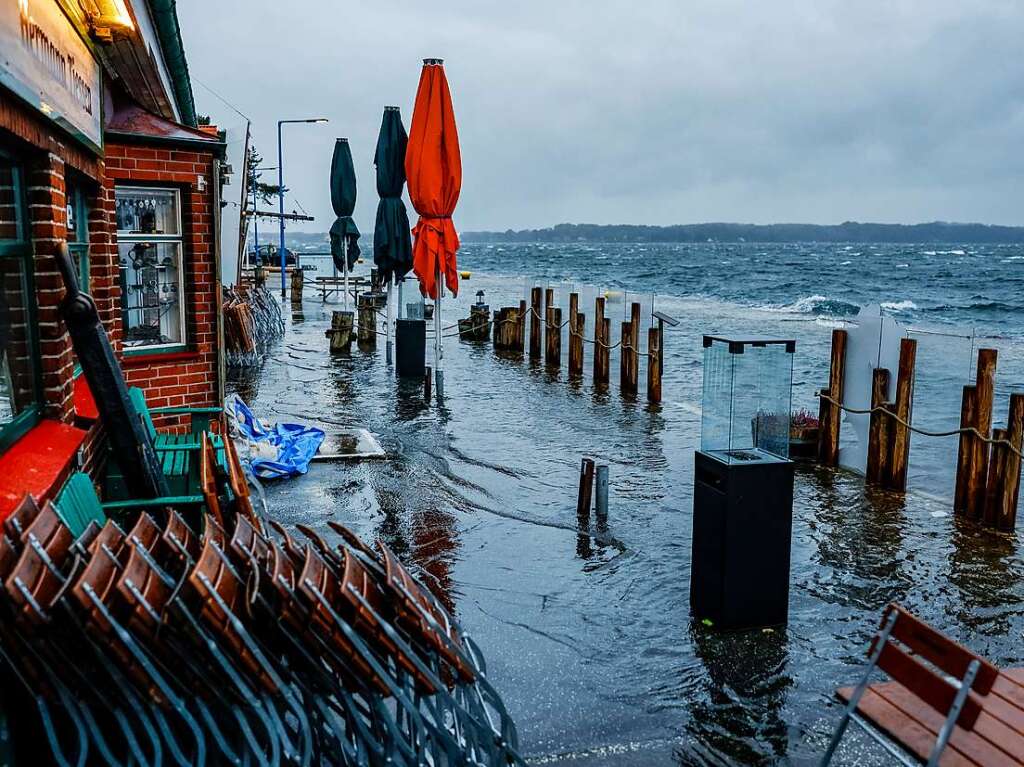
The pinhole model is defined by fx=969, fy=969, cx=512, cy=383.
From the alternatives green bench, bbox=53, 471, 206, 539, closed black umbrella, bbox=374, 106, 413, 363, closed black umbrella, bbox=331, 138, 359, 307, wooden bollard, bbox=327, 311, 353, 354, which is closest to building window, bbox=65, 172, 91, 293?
green bench, bbox=53, 471, 206, 539

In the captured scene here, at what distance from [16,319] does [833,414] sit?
846 cm

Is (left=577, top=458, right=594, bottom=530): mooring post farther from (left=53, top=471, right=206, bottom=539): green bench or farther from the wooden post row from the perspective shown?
the wooden post row

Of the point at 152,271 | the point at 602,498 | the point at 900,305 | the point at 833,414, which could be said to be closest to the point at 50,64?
the point at 152,271

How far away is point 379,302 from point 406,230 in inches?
721

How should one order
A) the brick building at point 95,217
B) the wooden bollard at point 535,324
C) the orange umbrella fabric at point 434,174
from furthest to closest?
the wooden bollard at point 535,324
the orange umbrella fabric at point 434,174
the brick building at point 95,217

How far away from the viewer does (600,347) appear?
16297 mm

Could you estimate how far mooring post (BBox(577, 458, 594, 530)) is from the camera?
8.07 metres

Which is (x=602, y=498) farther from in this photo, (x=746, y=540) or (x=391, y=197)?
(x=391, y=197)

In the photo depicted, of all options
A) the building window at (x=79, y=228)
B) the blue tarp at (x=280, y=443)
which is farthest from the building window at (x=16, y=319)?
the blue tarp at (x=280, y=443)

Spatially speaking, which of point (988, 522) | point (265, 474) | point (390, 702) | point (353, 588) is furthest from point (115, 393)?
point (988, 522)

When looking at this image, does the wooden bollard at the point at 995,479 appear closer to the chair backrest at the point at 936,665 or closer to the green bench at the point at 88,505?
the chair backrest at the point at 936,665

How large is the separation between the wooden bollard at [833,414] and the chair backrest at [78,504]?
8.04m

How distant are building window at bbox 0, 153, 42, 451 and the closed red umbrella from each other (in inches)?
313

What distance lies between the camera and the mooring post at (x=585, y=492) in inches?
318
